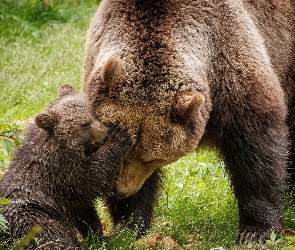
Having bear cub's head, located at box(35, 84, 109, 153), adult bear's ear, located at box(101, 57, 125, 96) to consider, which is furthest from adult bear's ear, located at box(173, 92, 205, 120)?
bear cub's head, located at box(35, 84, 109, 153)

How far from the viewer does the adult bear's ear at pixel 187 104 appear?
247 inches

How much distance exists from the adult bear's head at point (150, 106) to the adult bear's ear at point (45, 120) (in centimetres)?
41

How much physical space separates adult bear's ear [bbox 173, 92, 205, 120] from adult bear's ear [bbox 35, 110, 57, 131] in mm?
1107

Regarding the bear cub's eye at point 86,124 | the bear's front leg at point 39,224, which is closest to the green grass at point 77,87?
the bear's front leg at point 39,224

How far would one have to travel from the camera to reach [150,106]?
251 inches

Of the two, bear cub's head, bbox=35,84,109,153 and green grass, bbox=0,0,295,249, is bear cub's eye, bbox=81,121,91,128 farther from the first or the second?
green grass, bbox=0,0,295,249

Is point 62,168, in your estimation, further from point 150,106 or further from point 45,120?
point 150,106

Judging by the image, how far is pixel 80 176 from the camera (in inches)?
265

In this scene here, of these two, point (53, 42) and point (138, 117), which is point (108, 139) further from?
point (53, 42)

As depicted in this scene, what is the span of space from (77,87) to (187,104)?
5914 mm

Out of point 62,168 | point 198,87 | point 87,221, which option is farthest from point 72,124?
point 198,87

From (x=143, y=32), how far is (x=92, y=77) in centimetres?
59

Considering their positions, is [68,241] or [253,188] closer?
[68,241]

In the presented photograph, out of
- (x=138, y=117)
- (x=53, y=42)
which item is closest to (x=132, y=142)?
(x=138, y=117)
